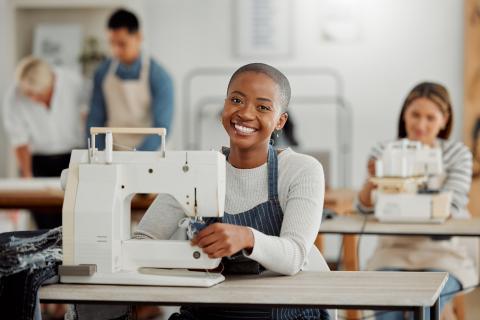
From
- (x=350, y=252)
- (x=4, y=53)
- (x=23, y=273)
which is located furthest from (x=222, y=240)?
(x=4, y=53)

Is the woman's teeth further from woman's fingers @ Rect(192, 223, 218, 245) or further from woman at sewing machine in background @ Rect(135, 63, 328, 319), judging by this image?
woman's fingers @ Rect(192, 223, 218, 245)

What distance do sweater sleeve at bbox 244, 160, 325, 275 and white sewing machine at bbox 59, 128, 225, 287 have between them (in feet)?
0.38

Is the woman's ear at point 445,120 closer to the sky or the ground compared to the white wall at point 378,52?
closer to the ground

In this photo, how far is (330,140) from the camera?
6.54m

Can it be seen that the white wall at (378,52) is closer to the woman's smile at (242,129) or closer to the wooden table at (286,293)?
the woman's smile at (242,129)

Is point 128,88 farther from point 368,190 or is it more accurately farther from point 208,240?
point 208,240

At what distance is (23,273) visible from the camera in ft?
6.74

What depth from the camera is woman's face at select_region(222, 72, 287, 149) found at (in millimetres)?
2283

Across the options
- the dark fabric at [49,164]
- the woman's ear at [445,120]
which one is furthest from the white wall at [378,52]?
the woman's ear at [445,120]

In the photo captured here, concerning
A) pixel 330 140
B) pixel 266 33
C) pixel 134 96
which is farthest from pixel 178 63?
pixel 134 96

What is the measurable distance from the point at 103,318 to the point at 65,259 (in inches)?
7.7

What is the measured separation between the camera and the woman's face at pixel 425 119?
12.2ft

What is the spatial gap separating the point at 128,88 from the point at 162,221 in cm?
276

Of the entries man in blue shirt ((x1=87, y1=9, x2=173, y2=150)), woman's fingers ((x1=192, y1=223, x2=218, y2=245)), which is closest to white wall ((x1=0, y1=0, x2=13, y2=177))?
man in blue shirt ((x1=87, y1=9, x2=173, y2=150))
